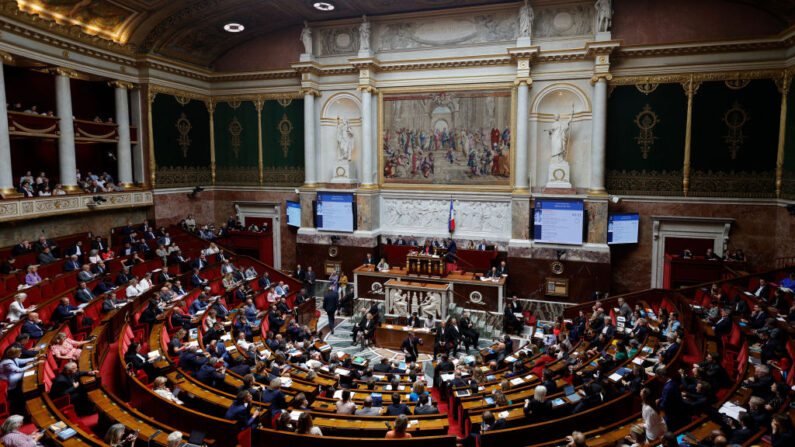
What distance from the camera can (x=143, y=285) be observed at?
14492 mm

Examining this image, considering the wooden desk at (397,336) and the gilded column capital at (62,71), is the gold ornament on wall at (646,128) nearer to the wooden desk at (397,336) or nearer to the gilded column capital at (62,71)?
the wooden desk at (397,336)

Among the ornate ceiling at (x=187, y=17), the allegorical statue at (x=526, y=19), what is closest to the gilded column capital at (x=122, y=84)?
the ornate ceiling at (x=187, y=17)

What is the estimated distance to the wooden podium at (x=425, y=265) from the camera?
59.5ft

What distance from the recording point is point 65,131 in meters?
17.5

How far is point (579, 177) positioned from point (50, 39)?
801 inches

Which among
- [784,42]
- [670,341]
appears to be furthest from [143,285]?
[784,42]

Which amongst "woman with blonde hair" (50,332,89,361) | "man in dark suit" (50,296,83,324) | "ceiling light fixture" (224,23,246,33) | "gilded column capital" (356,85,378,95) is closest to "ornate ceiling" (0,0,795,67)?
"ceiling light fixture" (224,23,246,33)

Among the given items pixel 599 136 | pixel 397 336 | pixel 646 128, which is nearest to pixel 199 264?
pixel 397 336

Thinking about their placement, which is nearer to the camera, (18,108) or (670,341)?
(670,341)

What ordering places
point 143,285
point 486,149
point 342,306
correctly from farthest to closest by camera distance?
1. point 486,149
2. point 342,306
3. point 143,285

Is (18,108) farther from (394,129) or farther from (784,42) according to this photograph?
(784,42)

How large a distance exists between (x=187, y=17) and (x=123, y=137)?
5782 mm

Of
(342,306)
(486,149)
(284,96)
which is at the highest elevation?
(284,96)

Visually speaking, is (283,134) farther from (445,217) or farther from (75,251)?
(75,251)
